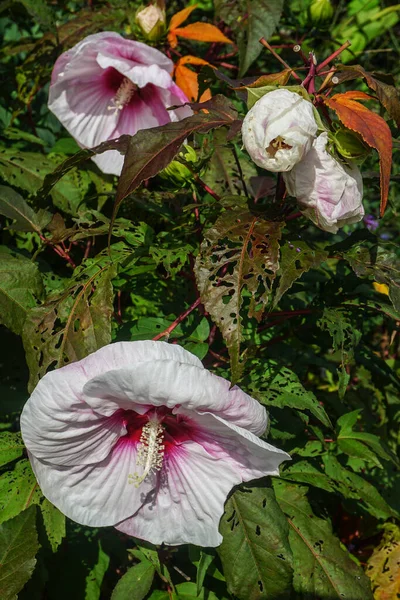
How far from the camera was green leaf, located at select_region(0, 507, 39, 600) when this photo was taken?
41.3 inches

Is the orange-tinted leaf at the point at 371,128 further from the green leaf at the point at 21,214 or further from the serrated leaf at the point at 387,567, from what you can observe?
the serrated leaf at the point at 387,567

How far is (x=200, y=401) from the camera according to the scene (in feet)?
3.04

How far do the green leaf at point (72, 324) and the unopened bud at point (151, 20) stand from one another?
661 mm

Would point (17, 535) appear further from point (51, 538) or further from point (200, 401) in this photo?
point (200, 401)

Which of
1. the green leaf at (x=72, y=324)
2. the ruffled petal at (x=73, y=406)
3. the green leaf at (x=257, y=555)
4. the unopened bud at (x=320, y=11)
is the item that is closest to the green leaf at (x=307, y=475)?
the green leaf at (x=257, y=555)

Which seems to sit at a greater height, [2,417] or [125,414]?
[125,414]

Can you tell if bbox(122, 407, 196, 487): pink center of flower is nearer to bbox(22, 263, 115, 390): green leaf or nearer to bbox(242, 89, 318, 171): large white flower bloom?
bbox(22, 263, 115, 390): green leaf

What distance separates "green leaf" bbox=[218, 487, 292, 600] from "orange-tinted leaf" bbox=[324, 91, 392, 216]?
55cm

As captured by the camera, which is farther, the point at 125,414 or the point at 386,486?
the point at 386,486

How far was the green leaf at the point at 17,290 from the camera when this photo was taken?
114 centimetres

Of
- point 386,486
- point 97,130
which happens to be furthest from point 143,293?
point 386,486

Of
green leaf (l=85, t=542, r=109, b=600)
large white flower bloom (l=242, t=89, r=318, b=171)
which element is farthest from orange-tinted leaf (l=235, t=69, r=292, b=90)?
green leaf (l=85, t=542, r=109, b=600)

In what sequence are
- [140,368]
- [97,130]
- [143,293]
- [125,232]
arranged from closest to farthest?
[140,368] → [125,232] → [143,293] → [97,130]

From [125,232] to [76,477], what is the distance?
0.41 meters
